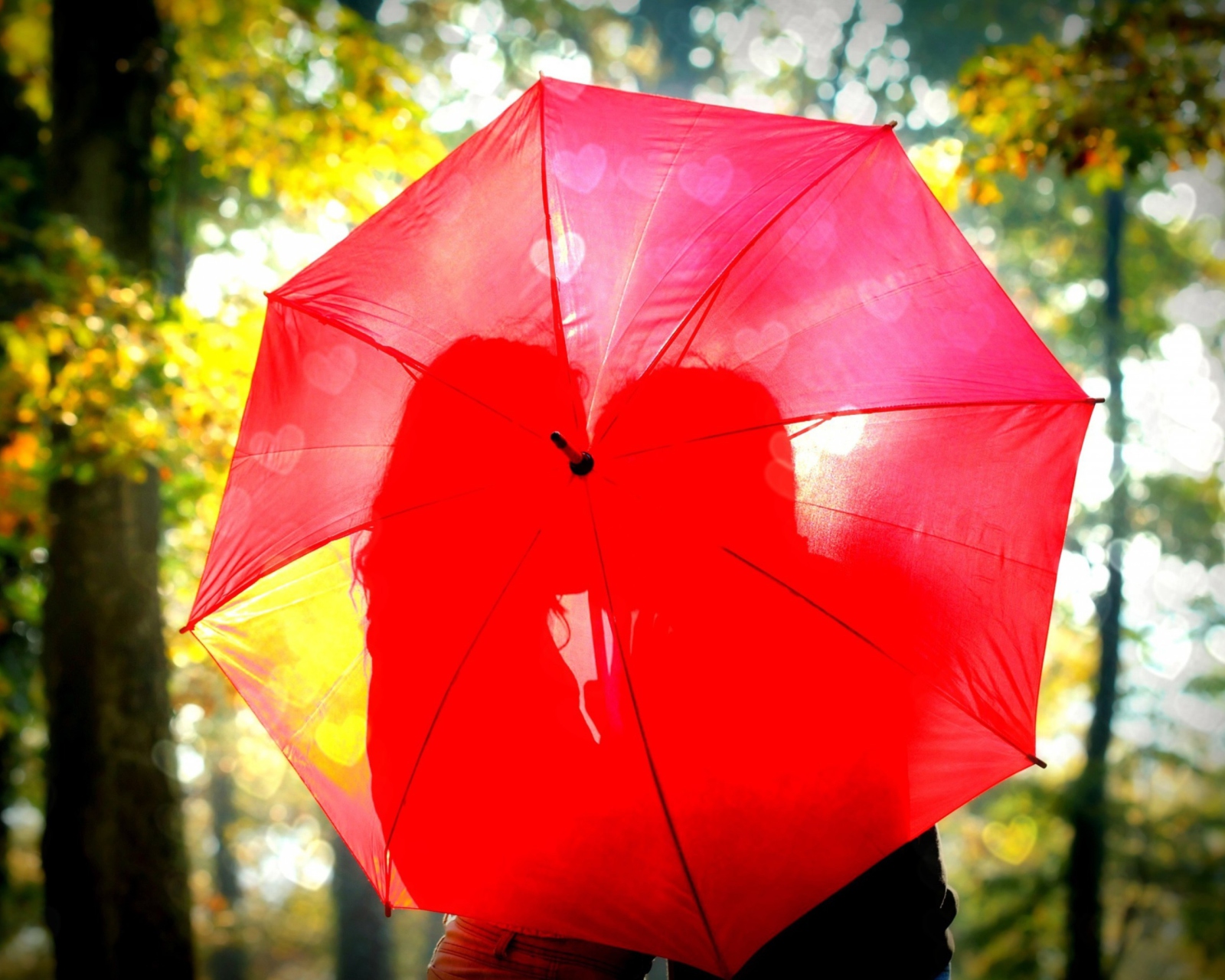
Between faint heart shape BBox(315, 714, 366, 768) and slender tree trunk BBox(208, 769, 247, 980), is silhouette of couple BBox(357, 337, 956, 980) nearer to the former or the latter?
faint heart shape BBox(315, 714, 366, 768)

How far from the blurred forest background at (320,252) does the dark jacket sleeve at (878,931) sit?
26.3 inches

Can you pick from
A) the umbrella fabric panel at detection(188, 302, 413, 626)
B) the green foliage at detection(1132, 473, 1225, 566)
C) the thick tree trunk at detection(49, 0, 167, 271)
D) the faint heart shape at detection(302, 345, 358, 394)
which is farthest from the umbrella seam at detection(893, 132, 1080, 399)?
the green foliage at detection(1132, 473, 1225, 566)

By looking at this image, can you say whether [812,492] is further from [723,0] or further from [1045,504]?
[723,0]

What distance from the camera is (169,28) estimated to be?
4.88 m

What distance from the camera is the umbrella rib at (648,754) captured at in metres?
1.77

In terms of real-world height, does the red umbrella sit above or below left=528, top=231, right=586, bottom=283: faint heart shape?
below

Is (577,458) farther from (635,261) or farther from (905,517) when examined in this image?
(905,517)

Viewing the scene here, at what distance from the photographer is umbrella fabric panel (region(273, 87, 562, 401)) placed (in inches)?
73.0

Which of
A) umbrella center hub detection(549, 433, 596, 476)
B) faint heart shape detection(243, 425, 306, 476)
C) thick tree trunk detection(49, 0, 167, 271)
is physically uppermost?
thick tree trunk detection(49, 0, 167, 271)

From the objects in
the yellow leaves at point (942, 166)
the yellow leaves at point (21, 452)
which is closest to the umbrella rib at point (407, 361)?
the yellow leaves at point (942, 166)

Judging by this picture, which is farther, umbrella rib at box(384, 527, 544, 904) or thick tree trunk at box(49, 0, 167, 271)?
thick tree trunk at box(49, 0, 167, 271)

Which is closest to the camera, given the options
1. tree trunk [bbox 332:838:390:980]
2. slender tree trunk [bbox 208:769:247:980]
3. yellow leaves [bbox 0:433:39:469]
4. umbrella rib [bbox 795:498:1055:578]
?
umbrella rib [bbox 795:498:1055:578]

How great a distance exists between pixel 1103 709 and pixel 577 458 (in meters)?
12.0

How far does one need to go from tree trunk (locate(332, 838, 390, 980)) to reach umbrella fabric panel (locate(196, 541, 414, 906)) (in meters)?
7.78
